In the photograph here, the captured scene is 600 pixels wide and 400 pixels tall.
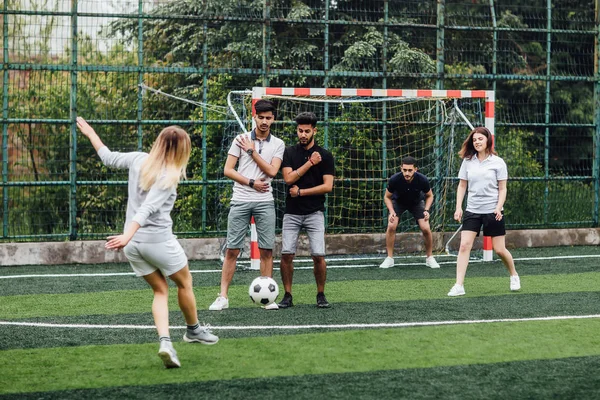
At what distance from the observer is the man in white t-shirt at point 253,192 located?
9719 millimetres

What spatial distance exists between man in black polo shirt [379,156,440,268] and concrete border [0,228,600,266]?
1404mm

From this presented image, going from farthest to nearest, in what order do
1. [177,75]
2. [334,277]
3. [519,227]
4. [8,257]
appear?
[519,227] < [177,75] < [8,257] < [334,277]

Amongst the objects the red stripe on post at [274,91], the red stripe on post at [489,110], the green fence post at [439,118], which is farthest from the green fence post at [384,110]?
the red stripe on post at [274,91]

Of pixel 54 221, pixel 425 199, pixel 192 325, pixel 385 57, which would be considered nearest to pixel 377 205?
pixel 425 199

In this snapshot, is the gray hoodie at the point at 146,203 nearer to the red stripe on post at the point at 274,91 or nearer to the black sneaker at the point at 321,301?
the black sneaker at the point at 321,301

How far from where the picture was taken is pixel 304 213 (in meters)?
9.85

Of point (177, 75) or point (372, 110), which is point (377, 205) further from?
point (177, 75)

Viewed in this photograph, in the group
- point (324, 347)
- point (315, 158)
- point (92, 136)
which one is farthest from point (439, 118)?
point (92, 136)

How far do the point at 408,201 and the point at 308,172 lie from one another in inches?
182

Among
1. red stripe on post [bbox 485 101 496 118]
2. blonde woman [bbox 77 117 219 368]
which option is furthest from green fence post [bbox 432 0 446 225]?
blonde woman [bbox 77 117 219 368]

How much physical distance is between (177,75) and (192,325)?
8049 millimetres

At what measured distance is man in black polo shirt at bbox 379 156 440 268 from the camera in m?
13.8

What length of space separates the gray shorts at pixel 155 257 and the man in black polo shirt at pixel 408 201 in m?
7.05

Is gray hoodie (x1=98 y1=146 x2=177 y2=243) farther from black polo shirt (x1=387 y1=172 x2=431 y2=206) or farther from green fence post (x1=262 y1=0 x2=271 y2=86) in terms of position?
green fence post (x1=262 y1=0 x2=271 y2=86)
